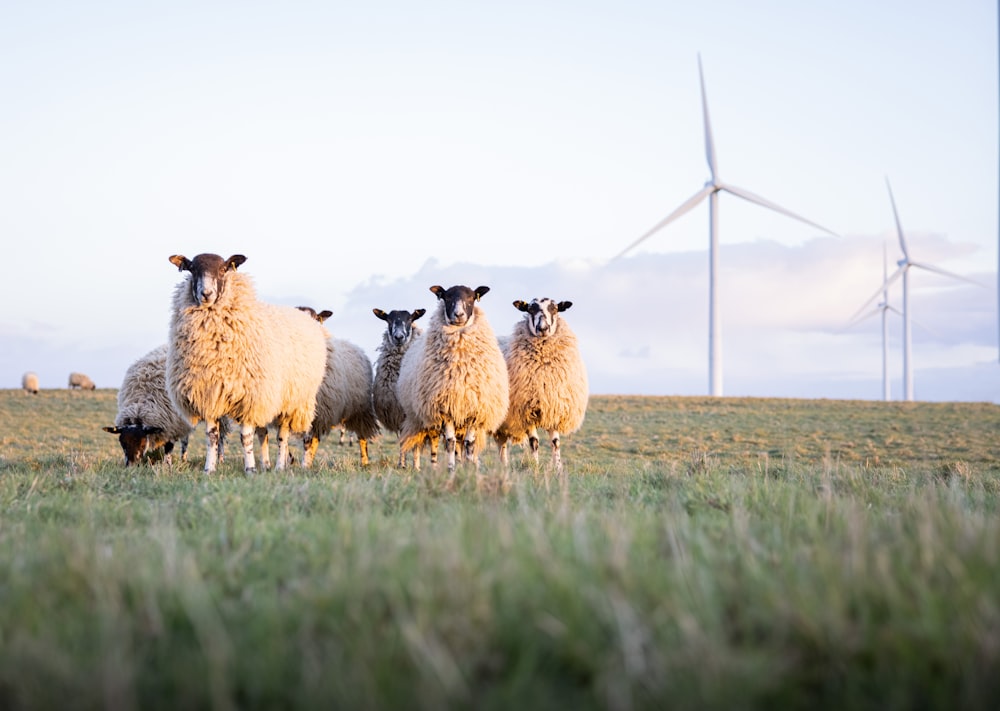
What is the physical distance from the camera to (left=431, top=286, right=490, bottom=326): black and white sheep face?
1274 centimetres

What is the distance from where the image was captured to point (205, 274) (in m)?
11.4

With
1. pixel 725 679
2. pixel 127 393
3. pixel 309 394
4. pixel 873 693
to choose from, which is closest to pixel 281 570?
pixel 725 679

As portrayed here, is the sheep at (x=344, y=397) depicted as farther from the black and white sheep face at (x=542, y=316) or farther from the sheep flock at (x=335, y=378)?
the black and white sheep face at (x=542, y=316)

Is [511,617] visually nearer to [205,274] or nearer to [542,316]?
[205,274]

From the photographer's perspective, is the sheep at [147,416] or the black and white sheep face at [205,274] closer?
the black and white sheep face at [205,274]

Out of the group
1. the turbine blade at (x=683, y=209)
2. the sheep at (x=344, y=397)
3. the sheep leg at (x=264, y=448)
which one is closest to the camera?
the sheep leg at (x=264, y=448)

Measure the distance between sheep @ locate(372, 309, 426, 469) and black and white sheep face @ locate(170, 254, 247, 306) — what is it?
167 inches

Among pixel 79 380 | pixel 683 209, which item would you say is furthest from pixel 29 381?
pixel 683 209

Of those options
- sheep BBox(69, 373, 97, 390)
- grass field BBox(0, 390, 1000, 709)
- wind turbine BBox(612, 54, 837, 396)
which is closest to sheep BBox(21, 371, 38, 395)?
sheep BBox(69, 373, 97, 390)

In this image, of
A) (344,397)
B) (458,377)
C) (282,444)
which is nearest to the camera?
(458,377)

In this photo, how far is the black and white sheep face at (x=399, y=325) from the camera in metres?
15.5

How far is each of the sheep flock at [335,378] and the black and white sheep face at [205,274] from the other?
0.02 meters

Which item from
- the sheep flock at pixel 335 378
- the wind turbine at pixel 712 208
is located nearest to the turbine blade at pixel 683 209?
the wind turbine at pixel 712 208

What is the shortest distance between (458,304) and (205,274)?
3932 mm
